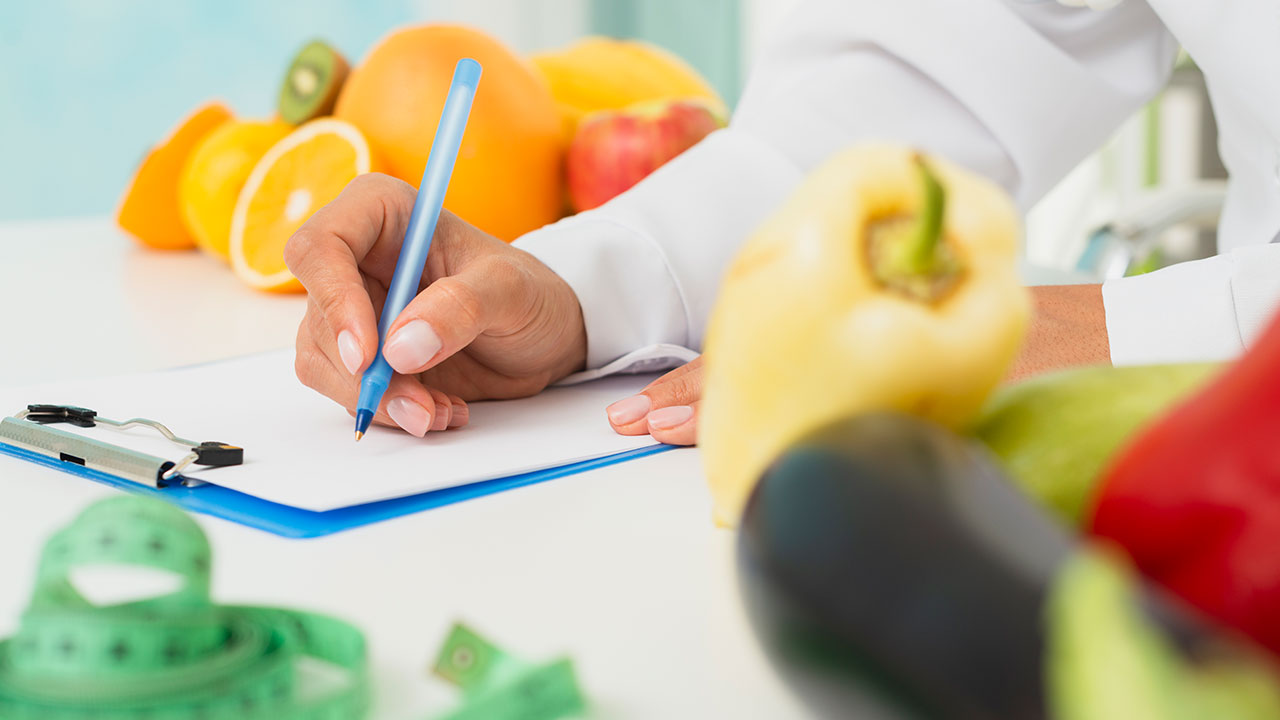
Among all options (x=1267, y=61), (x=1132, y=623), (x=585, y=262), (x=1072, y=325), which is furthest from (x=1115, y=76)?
(x=1132, y=623)

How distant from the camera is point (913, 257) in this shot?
0.25m

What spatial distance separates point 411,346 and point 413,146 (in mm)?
519

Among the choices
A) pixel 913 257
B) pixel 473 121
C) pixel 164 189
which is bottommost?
pixel 164 189

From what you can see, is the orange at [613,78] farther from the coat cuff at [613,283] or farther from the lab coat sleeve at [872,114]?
the coat cuff at [613,283]

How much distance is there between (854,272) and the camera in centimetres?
26

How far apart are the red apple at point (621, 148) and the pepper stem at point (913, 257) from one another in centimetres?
85

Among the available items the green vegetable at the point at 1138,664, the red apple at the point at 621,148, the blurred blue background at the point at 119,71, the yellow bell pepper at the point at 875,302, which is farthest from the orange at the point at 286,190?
the blurred blue background at the point at 119,71

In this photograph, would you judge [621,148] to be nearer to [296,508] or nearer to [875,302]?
[296,508]

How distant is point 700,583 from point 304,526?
0.18m

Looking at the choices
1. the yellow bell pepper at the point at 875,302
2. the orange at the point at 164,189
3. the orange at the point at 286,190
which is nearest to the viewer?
the yellow bell pepper at the point at 875,302

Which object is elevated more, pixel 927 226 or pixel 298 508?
pixel 927 226

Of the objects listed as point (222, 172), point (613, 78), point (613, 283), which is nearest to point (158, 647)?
point (613, 283)

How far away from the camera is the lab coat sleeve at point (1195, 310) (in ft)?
1.99

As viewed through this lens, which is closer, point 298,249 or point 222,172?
point 298,249
